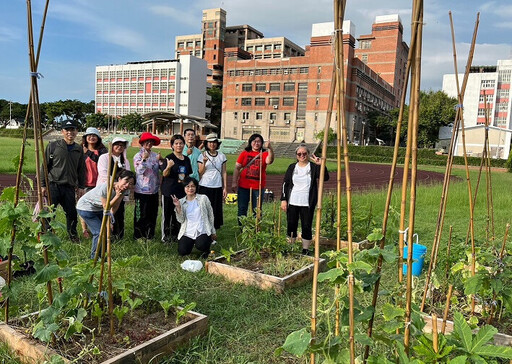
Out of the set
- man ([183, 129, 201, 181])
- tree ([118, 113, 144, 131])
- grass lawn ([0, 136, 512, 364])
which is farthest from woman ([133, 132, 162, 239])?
tree ([118, 113, 144, 131])

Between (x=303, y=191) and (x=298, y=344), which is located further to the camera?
(x=303, y=191)

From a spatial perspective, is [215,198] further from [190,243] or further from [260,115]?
[260,115]

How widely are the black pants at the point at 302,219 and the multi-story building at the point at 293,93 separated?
4994 cm

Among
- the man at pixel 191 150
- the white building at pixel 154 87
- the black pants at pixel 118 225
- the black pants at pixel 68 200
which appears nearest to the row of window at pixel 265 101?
the white building at pixel 154 87

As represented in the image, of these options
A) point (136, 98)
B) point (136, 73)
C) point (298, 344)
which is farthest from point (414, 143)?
point (136, 73)

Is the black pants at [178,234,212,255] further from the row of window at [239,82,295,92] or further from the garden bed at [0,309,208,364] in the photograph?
the row of window at [239,82,295,92]

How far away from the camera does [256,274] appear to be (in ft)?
13.0

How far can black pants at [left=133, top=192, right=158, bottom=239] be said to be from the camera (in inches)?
212

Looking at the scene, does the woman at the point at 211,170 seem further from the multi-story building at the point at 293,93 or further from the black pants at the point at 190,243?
the multi-story building at the point at 293,93

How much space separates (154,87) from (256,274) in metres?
68.4

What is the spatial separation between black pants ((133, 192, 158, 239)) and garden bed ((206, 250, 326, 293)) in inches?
58.0

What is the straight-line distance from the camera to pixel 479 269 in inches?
110

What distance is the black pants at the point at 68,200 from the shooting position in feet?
17.1

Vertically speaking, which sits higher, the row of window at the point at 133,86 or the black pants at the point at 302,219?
the row of window at the point at 133,86
